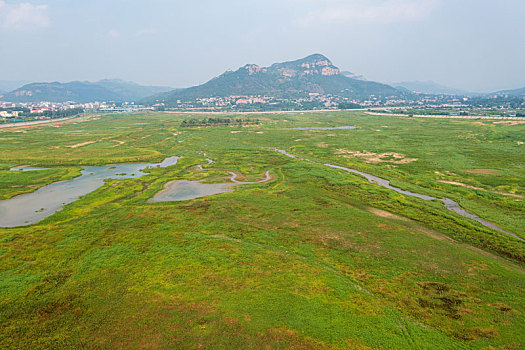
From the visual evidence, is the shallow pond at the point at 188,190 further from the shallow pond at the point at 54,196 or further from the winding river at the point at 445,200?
the winding river at the point at 445,200

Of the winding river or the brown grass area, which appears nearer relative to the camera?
the winding river

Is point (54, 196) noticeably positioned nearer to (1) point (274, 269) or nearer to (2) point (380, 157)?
(1) point (274, 269)

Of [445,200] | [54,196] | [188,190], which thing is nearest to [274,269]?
[188,190]

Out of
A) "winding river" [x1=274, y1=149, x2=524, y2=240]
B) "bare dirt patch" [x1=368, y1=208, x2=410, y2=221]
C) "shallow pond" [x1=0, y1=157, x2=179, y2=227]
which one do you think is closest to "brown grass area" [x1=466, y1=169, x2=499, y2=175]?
"winding river" [x1=274, y1=149, x2=524, y2=240]

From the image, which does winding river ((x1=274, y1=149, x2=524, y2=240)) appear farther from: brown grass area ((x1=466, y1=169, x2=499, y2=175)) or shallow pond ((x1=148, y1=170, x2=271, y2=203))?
shallow pond ((x1=148, y1=170, x2=271, y2=203))

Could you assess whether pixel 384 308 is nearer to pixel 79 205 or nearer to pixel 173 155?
pixel 79 205

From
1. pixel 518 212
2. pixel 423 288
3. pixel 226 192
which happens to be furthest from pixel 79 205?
pixel 518 212
